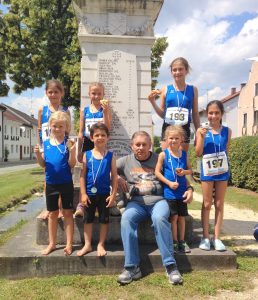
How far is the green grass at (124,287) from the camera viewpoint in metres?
3.82

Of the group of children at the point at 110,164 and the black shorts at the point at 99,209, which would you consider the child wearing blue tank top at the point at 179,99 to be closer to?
the group of children at the point at 110,164

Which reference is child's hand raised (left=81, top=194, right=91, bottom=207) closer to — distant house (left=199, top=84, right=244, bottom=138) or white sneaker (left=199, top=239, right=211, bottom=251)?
white sneaker (left=199, top=239, right=211, bottom=251)

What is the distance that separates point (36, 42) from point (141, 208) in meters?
21.8

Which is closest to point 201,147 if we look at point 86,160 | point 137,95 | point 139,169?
point 139,169

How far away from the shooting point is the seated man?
13.6 ft

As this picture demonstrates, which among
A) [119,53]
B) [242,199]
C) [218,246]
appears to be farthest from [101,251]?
[242,199]

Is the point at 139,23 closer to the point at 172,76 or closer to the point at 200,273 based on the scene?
the point at 172,76

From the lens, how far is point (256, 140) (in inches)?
570

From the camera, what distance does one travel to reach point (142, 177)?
15.2ft

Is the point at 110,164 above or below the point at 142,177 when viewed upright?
above

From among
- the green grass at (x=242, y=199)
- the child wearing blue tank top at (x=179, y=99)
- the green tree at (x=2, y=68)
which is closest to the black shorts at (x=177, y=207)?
the child wearing blue tank top at (x=179, y=99)

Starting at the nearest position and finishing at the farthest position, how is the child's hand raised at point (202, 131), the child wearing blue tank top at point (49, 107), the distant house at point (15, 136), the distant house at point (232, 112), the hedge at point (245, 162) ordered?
the child's hand raised at point (202, 131) < the child wearing blue tank top at point (49, 107) < the hedge at point (245, 162) < the distant house at point (232, 112) < the distant house at point (15, 136)

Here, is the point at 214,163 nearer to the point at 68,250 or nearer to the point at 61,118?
the point at 61,118

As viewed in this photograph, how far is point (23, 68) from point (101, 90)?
2019cm
